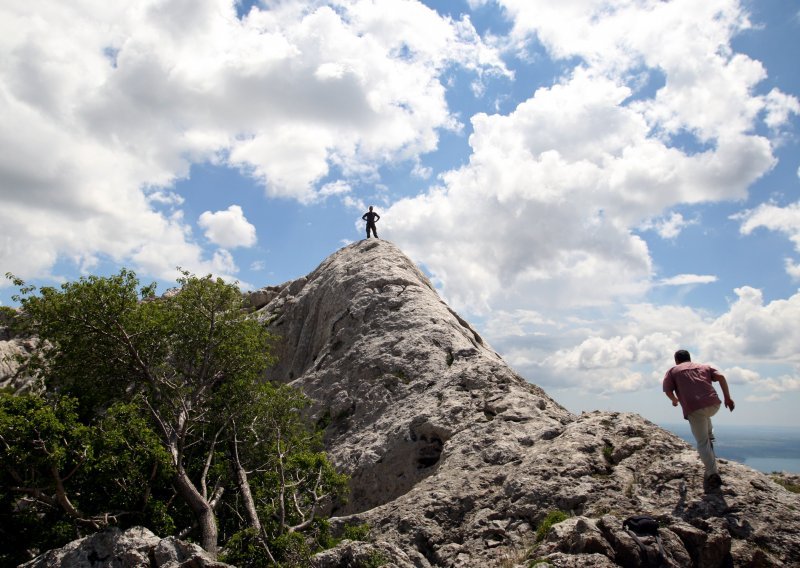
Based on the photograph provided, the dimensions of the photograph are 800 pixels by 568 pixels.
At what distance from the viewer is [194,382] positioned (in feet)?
80.2

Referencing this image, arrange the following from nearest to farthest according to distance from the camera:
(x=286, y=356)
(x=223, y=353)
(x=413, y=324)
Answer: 1. (x=223, y=353)
2. (x=413, y=324)
3. (x=286, y=356)

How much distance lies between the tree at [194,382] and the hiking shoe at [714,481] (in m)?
12.8

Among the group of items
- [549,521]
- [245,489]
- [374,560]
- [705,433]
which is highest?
[705,433]

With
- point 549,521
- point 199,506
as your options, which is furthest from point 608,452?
point 199,506

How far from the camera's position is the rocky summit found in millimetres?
13141

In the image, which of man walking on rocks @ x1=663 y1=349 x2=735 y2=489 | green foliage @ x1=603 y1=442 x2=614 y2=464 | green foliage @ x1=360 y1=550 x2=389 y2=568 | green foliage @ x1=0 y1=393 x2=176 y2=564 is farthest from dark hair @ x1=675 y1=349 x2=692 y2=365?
green foliage @ x1=0 y1=393 x2=176 y2=564

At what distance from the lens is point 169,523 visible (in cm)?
1889

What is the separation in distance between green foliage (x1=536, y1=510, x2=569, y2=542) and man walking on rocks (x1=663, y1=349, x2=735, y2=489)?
3.89m

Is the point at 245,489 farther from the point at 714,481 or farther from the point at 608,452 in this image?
the point at 714,481

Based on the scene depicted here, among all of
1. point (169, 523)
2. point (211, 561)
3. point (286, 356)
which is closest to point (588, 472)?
point (211, 561)

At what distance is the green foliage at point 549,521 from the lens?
1569cm

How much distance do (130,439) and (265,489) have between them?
5.27 m

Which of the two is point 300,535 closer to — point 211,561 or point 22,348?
point 211,561

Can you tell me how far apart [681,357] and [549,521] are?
5.92 m
